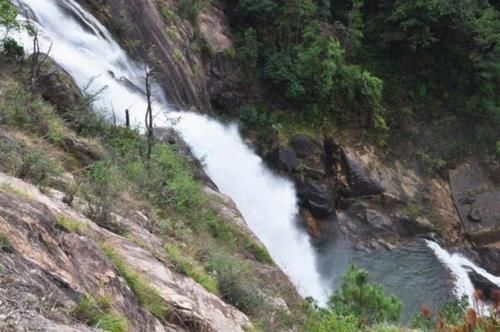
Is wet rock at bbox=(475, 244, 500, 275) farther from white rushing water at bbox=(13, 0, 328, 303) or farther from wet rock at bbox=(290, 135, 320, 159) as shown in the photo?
wet rock at bbox=(290, 135, 320, 159)

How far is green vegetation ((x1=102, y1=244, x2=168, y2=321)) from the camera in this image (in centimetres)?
434

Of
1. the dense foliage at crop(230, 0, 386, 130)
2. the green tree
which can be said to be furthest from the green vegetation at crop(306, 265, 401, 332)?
the dense foliage at crop(230, 0, 386, 130)

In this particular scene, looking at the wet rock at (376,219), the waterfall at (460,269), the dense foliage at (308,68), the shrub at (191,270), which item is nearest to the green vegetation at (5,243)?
the shrub at (191,270)

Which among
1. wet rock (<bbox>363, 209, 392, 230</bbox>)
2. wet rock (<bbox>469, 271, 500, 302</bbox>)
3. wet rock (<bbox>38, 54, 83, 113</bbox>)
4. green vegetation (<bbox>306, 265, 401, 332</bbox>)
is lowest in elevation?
green vegetation (<bbox>306, 265, 401, 332</bbox>)

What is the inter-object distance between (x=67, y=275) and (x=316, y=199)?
1592 centimetres

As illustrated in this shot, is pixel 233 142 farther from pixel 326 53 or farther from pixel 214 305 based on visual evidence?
pixel 214 305

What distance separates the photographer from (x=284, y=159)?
1959 centimetres

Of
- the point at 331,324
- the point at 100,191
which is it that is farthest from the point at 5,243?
the point at 331,324

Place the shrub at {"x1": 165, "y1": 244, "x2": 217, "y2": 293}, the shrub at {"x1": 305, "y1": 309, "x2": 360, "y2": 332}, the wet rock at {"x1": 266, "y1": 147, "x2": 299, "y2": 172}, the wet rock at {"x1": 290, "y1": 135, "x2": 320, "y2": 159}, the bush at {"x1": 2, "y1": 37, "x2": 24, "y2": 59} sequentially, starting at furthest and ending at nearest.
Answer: the wet rock at {"x1": 290, "y1": 135, "x2": 320, "y2": 159}
the wet rock at {"x1": 266, "y1": 147, "x2": 299, "y2": 172}
the bush at {"x1": 2, "y1": 37, "x2": 24, "y2": 59}
the shrub at {"x1": 305, "y1": 309, "x2": 360, "y2": 332}
the shrub at {"x1": 165, "y1": 244, "x2": 217, "y2": 293}

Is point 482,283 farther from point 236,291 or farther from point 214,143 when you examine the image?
point 236,291

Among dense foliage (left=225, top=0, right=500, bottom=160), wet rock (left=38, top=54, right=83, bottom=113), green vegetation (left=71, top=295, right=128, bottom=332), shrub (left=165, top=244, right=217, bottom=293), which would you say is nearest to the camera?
green vegetation (left=71, top=295, right=128, bottom=332)

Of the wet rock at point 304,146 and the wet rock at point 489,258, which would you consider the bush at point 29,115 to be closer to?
the wet rock at point 304,146

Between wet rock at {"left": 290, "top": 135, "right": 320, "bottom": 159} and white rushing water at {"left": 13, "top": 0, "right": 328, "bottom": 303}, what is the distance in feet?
4.74

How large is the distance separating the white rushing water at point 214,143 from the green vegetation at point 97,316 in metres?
9.19
